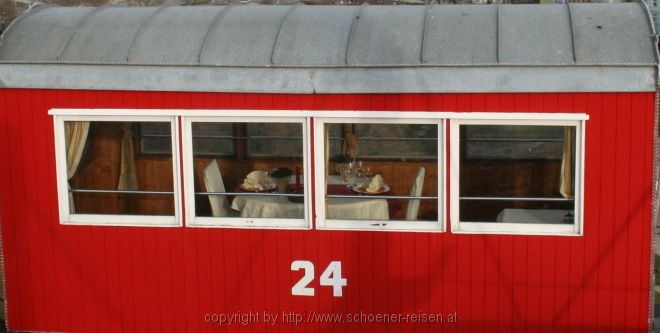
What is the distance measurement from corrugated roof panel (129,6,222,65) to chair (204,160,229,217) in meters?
1.12

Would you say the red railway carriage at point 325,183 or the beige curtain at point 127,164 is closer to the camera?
the red railway carriage at point 325,183

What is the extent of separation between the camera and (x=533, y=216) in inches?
313

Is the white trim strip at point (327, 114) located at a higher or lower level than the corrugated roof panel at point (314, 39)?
lower

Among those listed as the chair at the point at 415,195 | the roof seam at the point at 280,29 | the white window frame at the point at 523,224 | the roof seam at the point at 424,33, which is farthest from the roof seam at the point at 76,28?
the white window frame at the point at 523,224

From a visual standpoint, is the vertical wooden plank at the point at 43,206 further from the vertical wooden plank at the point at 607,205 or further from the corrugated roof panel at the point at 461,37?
the vertical wooden plank at the point at 607,205

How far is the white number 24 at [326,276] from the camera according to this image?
316 inches

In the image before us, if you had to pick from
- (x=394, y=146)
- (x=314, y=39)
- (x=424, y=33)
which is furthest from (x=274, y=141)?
(x=424, y=33)

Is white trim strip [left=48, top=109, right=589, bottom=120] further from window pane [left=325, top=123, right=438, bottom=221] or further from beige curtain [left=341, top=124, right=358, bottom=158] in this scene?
beige curtain [left=341, top=124, right=358, bottom=158]

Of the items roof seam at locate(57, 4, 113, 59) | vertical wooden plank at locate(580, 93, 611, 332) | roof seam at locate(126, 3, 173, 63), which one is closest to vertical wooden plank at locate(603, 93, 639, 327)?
vertical wooden plank at locate(580, 93, 611, 332)

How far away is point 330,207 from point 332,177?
110 centimetres

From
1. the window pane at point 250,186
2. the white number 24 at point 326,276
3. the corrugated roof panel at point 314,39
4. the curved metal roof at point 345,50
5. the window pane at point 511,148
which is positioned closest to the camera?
the curved metal roof at point 345,50

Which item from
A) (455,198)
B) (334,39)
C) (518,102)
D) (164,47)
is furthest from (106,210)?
(518,102)

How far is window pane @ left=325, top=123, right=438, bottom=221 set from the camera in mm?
8141

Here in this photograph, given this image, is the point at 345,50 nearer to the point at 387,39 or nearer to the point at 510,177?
the point at 387,39
